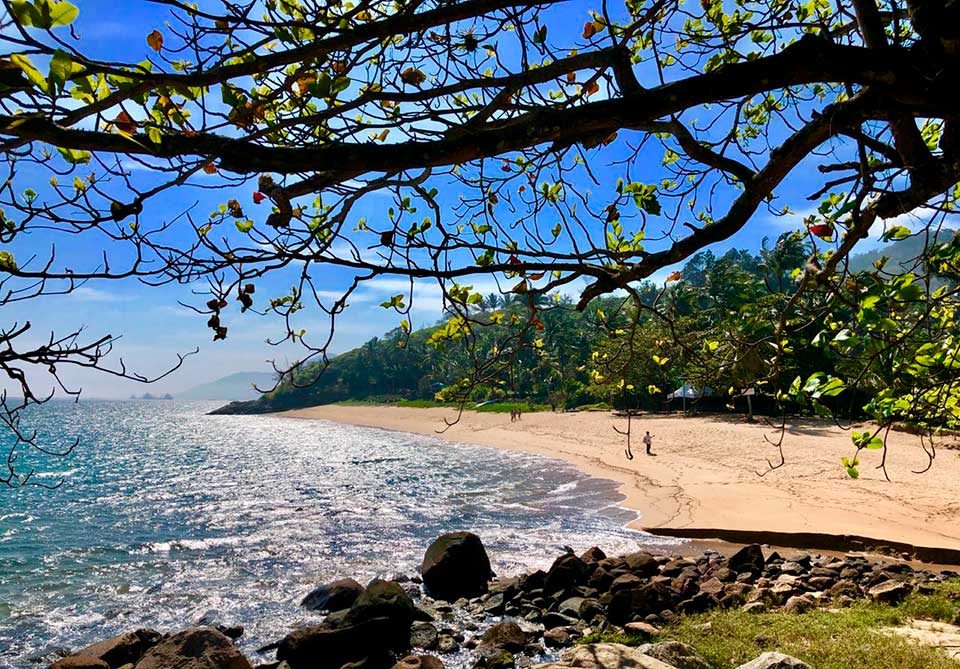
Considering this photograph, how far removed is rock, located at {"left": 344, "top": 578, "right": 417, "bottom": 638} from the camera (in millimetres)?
8883

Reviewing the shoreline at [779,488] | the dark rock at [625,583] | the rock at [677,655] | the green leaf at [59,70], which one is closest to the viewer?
the green leaf at [59,70]

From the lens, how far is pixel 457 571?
11320mm

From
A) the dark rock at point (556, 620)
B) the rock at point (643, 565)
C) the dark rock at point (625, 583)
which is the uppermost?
the dark rock at point (625, 583)

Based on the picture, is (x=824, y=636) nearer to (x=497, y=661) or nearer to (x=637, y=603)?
(x=637, y=603)

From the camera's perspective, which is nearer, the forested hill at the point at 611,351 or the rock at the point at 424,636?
the forested hill at the point at 611,351

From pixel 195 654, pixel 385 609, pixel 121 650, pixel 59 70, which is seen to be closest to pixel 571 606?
pixel 385 609

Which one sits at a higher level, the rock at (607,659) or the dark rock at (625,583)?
the rock at (607,659)

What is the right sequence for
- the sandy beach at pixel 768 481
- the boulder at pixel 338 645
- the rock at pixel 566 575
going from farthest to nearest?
the sandy beach at pixel 768 481
the rock at pixel 566 575
the boulder at pixel 338 645

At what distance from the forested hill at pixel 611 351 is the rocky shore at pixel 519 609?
324 centimetres

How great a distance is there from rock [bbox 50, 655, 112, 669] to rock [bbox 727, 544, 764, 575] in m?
9.68

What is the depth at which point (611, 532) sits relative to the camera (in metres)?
15.1

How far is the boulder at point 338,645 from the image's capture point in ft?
27.5

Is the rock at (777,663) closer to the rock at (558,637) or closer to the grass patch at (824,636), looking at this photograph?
the grass patch at (824,636)

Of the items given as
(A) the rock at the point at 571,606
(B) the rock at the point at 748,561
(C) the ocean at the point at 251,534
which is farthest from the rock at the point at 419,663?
(B) the rock at the point at 748,561
